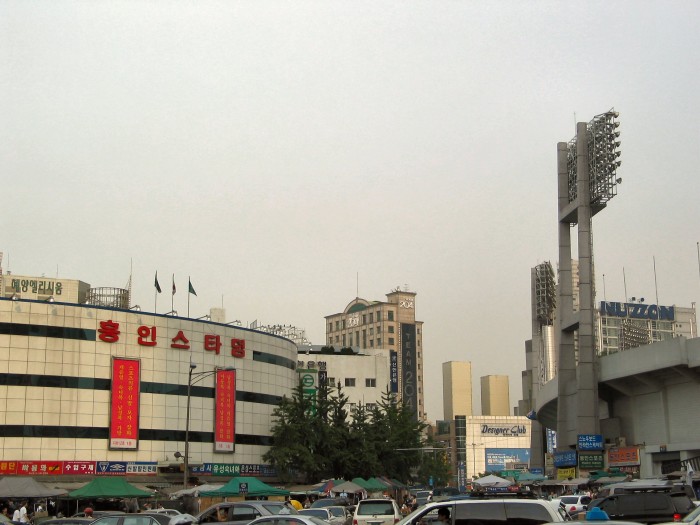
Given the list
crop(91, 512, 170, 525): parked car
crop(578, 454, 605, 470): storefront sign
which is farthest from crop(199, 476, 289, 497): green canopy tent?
crop(578, 454, 605, 470): storefront sign

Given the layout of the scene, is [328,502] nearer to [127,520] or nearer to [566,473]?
[127,520]

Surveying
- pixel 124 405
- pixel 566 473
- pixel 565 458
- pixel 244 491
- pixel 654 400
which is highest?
pixel 654 400

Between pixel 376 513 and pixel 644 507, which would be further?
pixel 376 513

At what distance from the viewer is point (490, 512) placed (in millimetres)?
19062

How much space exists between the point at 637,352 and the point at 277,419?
1293 inches

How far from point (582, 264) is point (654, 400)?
1150cm

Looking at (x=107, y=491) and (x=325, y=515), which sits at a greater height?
(x=107, y=491)

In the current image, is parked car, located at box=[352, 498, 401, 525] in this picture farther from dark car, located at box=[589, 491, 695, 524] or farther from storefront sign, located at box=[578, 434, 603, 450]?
storefront sign, located at box=[578, 434, 603, 450]

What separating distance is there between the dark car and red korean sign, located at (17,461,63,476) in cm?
4951

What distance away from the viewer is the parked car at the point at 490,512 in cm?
1898

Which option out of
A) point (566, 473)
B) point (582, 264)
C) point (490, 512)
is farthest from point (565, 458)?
point (490, 512)

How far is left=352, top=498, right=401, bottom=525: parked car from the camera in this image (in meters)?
33.6

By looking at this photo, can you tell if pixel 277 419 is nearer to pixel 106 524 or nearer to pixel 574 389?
pixel 574 389

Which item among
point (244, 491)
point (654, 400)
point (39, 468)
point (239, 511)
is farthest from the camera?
point (654, 400)
